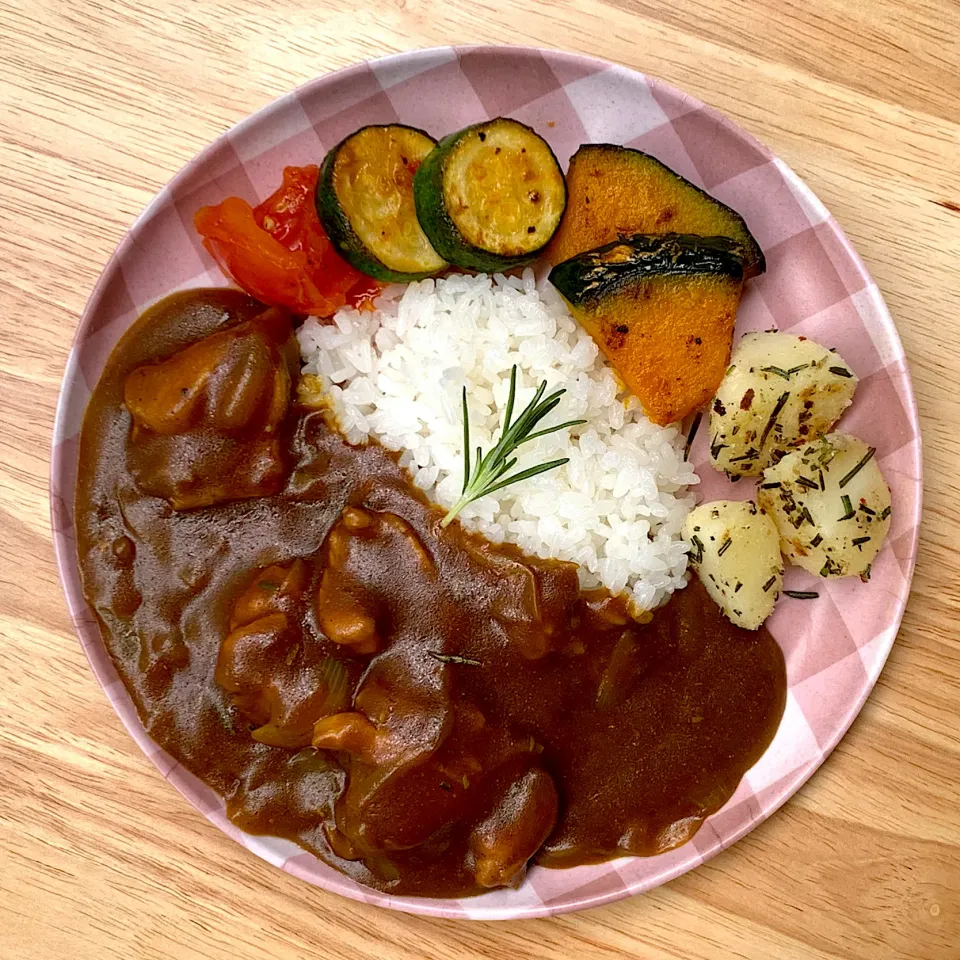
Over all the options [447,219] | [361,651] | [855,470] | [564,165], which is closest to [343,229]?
[447,219]

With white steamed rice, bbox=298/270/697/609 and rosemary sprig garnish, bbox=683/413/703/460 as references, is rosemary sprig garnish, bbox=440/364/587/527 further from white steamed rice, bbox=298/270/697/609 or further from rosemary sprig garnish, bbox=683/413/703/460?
rosemary sprig garnish, bbox=683/413/703/460

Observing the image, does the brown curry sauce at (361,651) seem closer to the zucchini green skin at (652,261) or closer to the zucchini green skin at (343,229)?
the zucchini green skin at (343,229)

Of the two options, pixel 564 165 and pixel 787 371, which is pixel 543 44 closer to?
pixel 564 165

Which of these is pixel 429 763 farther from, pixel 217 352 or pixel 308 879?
pixel 217 352

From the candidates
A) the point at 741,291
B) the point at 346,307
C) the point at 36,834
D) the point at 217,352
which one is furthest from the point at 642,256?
the point at 36,834

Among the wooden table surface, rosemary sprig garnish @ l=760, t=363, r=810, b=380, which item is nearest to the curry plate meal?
rosemary sprig garnish @ l=760, t=363, r=810, b=380

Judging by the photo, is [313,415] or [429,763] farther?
[313,415]
